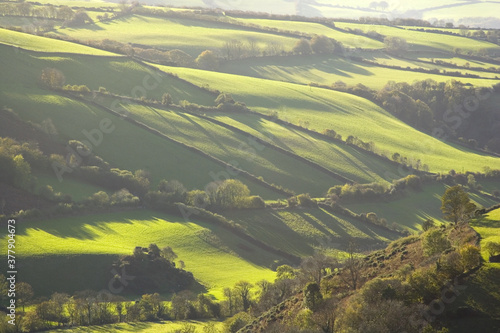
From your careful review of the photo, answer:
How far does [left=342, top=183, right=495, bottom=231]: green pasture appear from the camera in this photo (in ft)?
381

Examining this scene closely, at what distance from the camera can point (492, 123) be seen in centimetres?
18625

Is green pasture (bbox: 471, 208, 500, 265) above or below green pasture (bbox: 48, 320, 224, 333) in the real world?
above

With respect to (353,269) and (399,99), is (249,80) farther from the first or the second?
(353,269)

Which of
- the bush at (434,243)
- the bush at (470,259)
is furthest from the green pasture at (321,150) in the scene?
the bush at (470,259)

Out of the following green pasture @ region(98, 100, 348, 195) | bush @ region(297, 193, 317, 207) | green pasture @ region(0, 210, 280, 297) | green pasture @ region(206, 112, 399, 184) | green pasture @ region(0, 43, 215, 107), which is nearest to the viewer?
green pasture @ region(0, 210, 280, 297)

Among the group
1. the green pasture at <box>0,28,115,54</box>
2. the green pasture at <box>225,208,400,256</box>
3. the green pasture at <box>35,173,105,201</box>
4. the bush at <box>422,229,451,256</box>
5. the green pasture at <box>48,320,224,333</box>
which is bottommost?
the green pasture at <box>225,208,400,256</box>

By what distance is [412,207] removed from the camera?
122438 millimetres

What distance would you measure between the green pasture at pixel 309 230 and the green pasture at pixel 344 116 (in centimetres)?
4345

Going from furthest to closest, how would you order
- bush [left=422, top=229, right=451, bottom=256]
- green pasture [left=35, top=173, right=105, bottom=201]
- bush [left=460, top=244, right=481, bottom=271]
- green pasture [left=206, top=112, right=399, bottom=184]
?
1. green pasture [left=206, top=112, right=399, bottom=184]
2. green pasture [left=35, top=173, right=105, bottom=201]
3. bush [left=422, top=229, right=451, bottom=256]
4. bush [left=460, top=244, right=481, bottom=271]

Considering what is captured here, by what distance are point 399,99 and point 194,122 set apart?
80923 mm

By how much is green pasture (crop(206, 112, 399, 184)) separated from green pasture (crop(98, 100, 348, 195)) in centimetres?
490

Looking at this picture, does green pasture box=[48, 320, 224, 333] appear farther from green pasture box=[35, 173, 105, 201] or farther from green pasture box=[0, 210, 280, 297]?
green pasture box=[35, 173, 105, 201]

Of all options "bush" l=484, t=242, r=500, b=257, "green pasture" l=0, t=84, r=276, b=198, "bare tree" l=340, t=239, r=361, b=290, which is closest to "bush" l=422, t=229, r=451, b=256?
"bush" l=484, t=242, r=500, b=257

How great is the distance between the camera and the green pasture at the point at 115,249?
7719 centimetres
